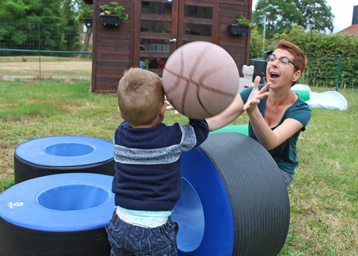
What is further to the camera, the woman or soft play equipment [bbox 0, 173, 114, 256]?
the woman

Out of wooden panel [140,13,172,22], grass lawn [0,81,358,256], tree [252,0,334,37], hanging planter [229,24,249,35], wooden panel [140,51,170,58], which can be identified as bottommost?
grass lawn [0,81,358,256]

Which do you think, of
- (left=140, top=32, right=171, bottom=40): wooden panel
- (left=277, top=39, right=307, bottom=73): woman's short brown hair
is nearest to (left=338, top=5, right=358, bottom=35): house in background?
(left=140, top=32, right=171, bottom=40): wooden panel

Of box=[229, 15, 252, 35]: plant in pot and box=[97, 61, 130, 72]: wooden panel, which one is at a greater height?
box=[229, 15, 252, 35]: plant in pot

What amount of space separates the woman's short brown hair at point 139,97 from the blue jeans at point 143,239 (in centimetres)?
58

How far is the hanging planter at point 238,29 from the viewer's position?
10.3m

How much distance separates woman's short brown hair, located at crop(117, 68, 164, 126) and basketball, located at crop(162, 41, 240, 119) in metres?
0.07

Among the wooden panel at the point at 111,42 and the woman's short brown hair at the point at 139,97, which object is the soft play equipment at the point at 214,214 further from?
the wooden panel at the point at 111,42

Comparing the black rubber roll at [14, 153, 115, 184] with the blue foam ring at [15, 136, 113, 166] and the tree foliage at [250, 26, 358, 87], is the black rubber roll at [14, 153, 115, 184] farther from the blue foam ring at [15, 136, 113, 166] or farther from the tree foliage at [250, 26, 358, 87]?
the tree foliage at [250, 26, 358, 87]

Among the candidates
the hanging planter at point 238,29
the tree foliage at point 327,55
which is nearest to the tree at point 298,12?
the tree foliage at point 327,55

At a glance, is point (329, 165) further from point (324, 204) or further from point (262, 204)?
point (262, 204)

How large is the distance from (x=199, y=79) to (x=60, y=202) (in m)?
1.71

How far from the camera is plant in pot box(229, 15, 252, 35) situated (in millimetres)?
10273

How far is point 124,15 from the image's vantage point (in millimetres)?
9188

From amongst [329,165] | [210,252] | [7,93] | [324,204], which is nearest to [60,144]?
[210,252]
